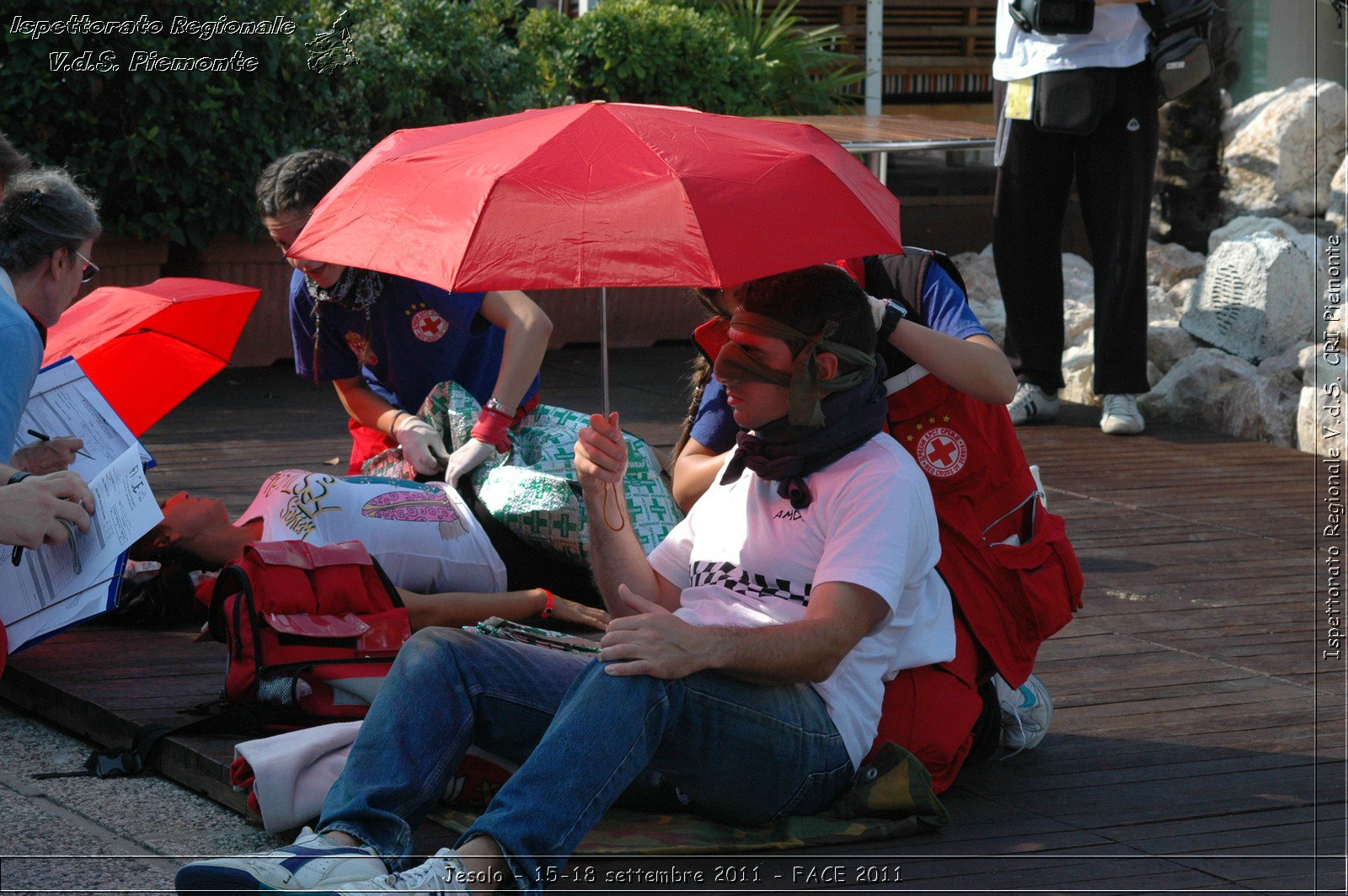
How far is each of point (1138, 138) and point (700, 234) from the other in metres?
4.40

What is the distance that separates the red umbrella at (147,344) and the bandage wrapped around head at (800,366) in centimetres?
214

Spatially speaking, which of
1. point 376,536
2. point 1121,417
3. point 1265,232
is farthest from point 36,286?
point 1265,232

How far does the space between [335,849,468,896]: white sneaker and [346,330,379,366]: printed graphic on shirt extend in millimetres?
2375

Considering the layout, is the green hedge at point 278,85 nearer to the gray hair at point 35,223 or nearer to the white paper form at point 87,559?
the gray hair at point 35,223

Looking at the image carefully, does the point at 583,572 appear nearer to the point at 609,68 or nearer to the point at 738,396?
A: the point at 738,396

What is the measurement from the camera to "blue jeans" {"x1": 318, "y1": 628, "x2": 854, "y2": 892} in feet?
8.05

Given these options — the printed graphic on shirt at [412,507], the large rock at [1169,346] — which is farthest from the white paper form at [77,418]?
the large rock at [1169,346]

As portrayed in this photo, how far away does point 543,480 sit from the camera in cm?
415

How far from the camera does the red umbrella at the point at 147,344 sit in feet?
14.4

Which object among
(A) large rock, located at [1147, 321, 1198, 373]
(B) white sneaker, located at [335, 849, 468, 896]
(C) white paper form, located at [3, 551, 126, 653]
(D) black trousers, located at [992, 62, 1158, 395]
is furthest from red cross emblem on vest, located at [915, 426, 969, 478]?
(A) large rock, located at [1147, 321, 1198, 373]

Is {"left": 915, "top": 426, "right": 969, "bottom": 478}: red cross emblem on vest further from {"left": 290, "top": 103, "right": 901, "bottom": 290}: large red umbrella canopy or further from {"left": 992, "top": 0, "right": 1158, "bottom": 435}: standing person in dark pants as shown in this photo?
{"left": 992, "top": 0, "right": 1158, "bottom": 435}: standing person in dark pants

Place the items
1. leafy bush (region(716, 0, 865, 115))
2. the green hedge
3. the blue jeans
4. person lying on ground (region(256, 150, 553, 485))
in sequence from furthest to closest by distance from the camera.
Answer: leafy bush (region(716, 0, 865, 115)) < the green hedge < person lying on ground (region(256, 150, 553, 485)) < the blue jeans

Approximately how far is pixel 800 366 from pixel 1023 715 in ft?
3.27

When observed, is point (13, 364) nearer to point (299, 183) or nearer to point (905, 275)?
point (299, 183)
